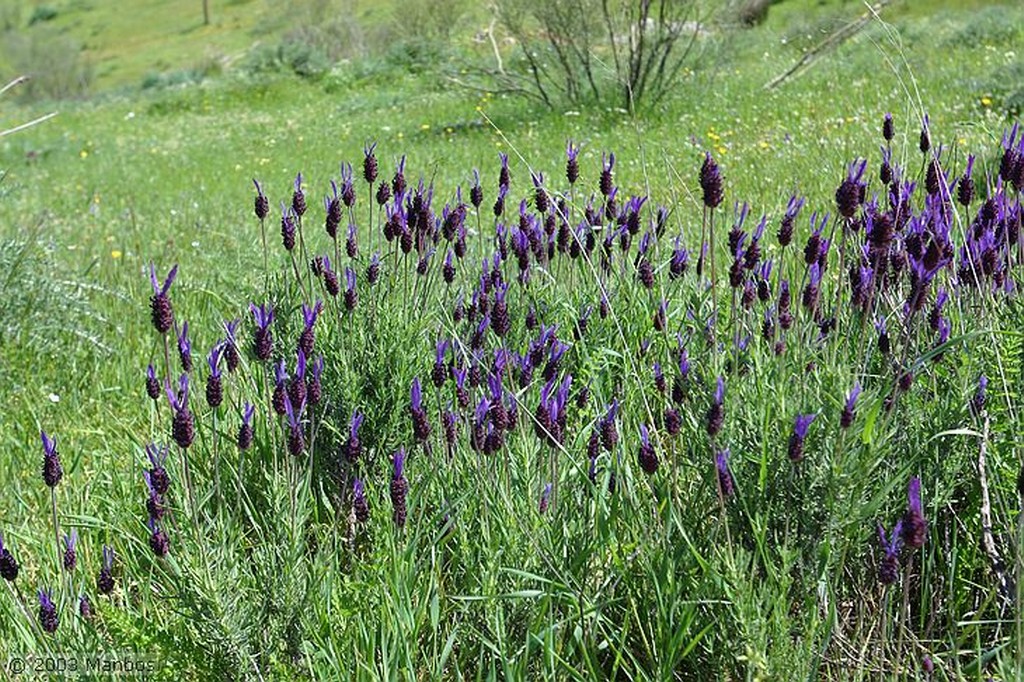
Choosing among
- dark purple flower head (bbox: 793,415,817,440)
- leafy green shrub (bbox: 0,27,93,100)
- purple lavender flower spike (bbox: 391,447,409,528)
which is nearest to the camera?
dark purple flower head (bbox: 793,415,817,440)

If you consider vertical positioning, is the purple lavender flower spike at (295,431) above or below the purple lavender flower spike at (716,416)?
below

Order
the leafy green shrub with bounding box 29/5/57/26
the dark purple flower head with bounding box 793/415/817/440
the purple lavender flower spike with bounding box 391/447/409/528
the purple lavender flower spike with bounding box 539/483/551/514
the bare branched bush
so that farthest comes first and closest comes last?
1. the leafy green shrub with bounding box 29/5/57/26
2. the bare branched bush
3. the purple lavender flower spike with bounding box 539/483/551/514
4. the purple lavender flower spike with bounding box 391/447/409/528
5. the dark purple flower head with bounding box 793/415/817/440

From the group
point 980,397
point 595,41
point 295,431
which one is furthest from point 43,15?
point 980,397

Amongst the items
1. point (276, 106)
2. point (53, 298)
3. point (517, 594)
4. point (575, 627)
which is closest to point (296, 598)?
point (517, 594)

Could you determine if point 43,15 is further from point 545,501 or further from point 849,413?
point 849,413

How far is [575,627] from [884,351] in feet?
2.65

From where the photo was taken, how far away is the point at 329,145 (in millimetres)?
11602

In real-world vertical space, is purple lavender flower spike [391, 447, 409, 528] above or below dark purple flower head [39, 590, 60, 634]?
above

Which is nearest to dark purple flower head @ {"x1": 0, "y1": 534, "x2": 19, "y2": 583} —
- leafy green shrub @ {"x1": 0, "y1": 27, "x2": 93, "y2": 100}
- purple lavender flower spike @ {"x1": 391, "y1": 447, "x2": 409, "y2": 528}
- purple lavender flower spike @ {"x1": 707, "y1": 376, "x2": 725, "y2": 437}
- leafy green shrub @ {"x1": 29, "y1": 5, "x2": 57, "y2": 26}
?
purple lavender flower spike @ {"x1": 391, "y1": 447, "x2": 409, "y2": 528}

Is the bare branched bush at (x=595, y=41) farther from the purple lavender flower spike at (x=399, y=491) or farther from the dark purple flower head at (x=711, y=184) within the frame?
the purple lavender flower spike at (x=399, y=491)

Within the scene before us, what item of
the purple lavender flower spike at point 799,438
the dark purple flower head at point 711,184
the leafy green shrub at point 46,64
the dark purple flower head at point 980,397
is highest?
the dark purple flower head at point 711,184

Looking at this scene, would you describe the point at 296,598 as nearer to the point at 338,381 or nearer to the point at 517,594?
the point at 517,594

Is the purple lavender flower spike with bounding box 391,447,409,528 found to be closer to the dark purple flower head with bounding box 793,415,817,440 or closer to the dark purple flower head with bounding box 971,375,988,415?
the dark purple flower head with bounding box 793,415,817,440

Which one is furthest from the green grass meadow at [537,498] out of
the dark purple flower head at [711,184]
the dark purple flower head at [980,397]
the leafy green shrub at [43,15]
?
the leafy green shrub at [43,15]
